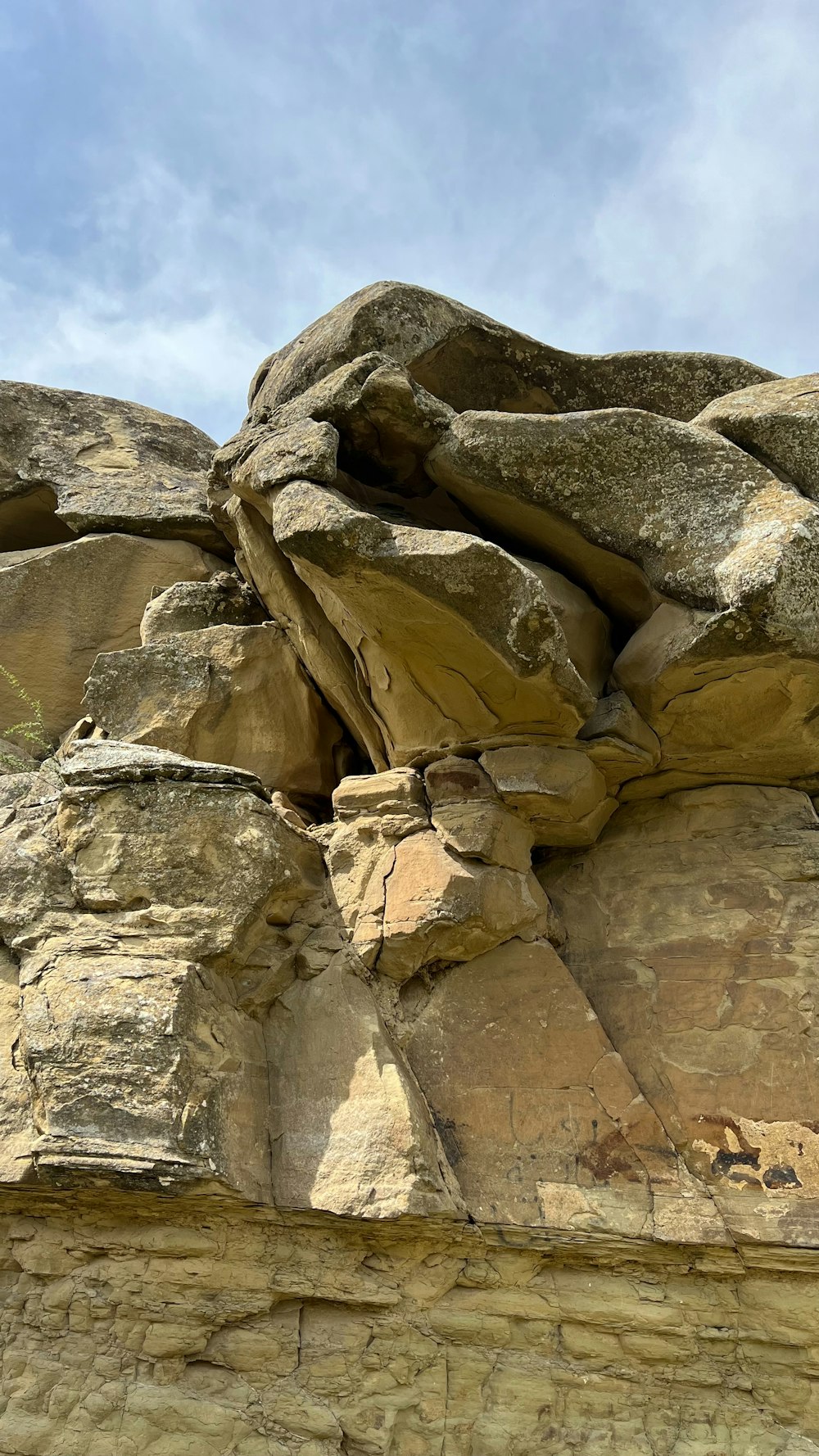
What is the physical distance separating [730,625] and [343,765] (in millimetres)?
2644

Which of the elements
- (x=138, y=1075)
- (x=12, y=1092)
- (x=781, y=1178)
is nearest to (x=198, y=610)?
(x=12, y=1092)

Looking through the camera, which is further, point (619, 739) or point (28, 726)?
point (28, 726)

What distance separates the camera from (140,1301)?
4391mm

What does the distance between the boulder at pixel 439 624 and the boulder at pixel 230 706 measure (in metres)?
1.01

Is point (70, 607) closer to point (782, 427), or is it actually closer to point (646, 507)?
point (646, 507)

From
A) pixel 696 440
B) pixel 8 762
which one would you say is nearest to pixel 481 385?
pixel 696 440

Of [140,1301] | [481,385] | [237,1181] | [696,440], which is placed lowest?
[140,1301]

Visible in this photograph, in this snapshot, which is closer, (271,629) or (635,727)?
(635,727)

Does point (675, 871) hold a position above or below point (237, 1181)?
above

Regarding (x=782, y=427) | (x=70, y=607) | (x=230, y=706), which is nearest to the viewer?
(x=782, y=427)

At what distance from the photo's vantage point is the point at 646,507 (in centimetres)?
517

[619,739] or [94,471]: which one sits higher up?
[94,471]

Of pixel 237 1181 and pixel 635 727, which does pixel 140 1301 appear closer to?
pixel 237 1181

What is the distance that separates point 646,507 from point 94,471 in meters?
4.99
